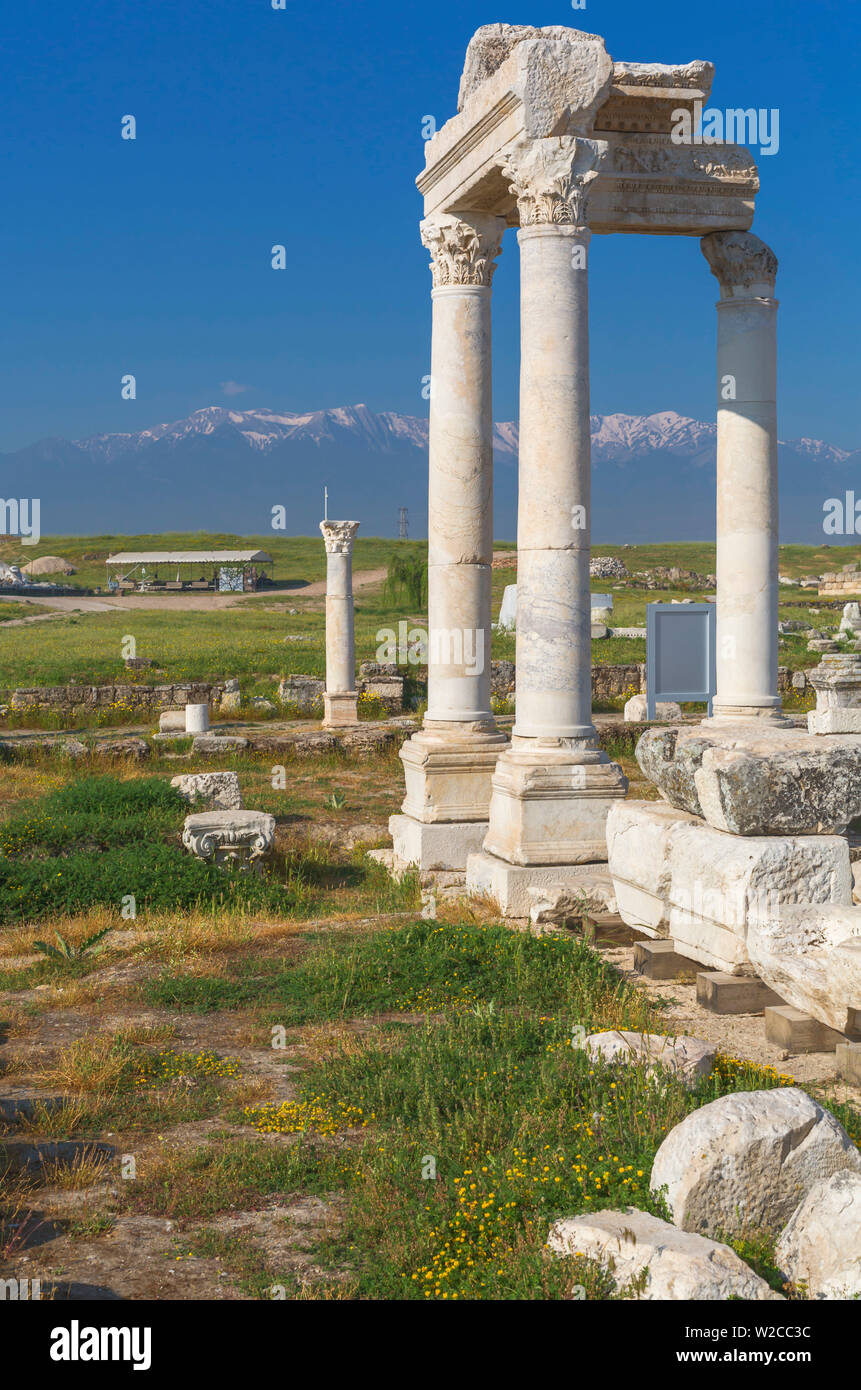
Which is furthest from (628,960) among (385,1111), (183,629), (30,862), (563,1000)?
(183,629)

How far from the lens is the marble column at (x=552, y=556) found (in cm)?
991

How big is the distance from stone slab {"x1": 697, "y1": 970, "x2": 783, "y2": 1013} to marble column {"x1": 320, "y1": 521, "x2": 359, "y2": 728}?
54.2 ft

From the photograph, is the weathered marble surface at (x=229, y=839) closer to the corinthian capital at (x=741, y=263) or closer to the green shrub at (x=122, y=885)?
the green shrub at (x=122, y=885)

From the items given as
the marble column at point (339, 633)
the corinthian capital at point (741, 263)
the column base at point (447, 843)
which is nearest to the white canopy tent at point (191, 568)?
the marble column at point (339, 633)

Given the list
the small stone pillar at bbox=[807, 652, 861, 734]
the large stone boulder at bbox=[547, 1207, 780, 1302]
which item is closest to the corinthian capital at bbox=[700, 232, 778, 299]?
the small stone pillar at bbox=[807, 652, 861, 734]

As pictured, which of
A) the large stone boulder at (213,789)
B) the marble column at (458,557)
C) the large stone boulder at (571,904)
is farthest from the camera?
the large stone boulder at (213,789)

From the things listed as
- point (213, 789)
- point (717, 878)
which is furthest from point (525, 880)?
point (213, 789)

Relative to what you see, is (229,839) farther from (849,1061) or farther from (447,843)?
(849,1061)

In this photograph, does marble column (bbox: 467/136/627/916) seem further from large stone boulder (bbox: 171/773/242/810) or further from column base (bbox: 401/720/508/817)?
large stone boulder (bbox: 171/773/242/810)

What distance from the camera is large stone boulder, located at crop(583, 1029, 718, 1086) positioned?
5.48m

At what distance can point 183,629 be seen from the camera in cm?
4912

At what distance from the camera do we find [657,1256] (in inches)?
152

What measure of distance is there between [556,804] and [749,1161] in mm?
5725

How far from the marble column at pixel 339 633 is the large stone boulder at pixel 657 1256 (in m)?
19.0
